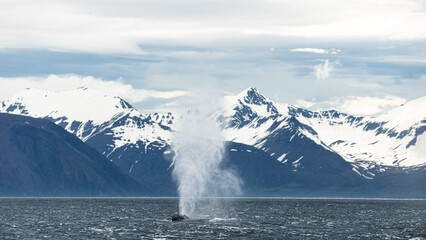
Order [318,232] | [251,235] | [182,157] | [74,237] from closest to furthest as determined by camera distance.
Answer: [74,237], [251,235], [318,232], [182,157]

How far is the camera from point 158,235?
5778 inches

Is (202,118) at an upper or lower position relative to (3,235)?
upper

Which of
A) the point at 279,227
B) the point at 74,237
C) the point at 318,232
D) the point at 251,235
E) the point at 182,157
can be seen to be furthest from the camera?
the point at 182,157

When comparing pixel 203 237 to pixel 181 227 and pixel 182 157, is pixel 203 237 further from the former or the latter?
pixel 182 157

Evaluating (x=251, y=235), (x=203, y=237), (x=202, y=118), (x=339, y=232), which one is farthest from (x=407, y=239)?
(x=202, y=118)

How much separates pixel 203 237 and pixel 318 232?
1181 inches

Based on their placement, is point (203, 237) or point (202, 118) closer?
point (203, 237)

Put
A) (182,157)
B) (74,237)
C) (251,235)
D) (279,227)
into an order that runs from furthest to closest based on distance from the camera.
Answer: (182,157) < (279,227) < (251,235) < (74,237)

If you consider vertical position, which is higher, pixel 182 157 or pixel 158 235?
pixel 182 157

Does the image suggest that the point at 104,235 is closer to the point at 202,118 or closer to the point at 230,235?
the point at 230,235

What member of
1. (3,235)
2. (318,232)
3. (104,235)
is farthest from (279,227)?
(3,235)

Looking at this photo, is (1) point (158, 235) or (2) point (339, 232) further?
(2) point (339, 232)

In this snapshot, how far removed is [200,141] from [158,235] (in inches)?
2073

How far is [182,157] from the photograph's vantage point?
19500 cm
